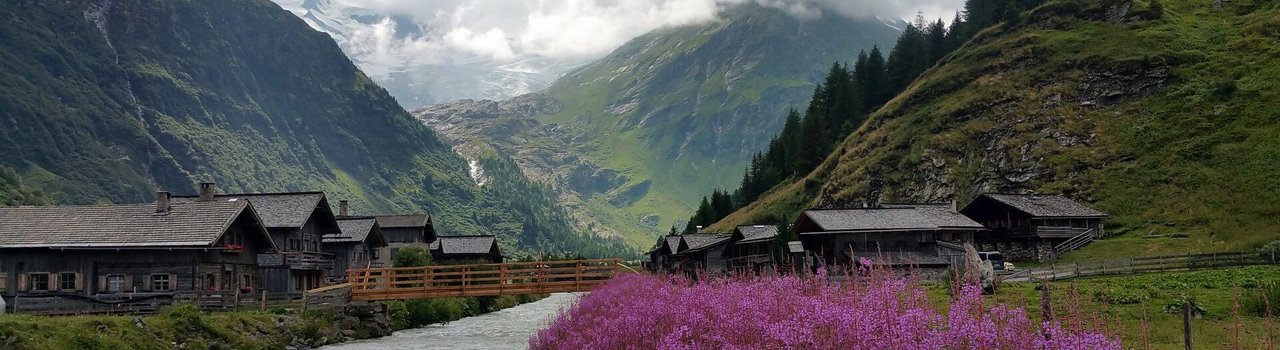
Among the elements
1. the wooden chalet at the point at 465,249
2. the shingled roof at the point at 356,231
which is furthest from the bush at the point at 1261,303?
the wooden chalet at the point at 465,249

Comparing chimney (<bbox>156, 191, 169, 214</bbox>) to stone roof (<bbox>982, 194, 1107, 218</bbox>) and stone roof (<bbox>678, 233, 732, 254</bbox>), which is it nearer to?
stone roof (<bbox>678, 233, 732, 254</bbox>)

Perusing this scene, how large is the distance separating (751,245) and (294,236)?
43385mm

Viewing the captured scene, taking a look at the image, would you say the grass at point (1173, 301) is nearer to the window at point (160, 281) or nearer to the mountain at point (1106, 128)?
the mountain at point (1106, 128)

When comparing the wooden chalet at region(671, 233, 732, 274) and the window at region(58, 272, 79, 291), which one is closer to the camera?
the window at region(58, 272, 79, 291)

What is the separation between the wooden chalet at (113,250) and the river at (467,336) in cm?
899

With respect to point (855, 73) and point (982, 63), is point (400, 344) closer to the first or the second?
point (982, 63)

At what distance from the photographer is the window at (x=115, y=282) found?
50375 mm

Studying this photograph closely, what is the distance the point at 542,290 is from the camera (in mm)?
49031

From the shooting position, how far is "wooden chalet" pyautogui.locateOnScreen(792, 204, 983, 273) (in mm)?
77875

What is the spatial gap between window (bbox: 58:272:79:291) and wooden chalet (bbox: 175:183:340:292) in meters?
12.5

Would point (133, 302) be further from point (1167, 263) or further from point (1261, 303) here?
point (1167, 263)

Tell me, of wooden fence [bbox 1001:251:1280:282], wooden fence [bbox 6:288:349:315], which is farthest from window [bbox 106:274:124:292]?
wooden fence [bbox 1001:251:1280:282]

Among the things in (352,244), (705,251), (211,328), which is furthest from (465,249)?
(211,328)

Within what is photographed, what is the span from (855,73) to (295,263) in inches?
5555
